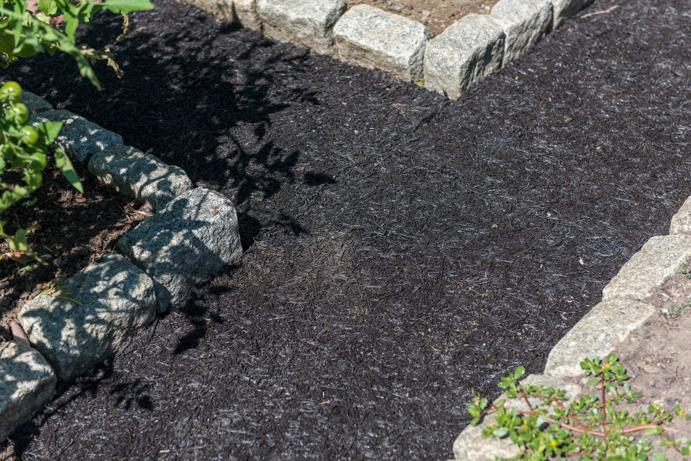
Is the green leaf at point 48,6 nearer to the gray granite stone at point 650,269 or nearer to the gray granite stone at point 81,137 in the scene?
the gray granite stone at point 81,137

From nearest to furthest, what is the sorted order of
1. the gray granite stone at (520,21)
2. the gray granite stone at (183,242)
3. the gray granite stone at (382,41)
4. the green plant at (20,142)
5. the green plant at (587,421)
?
1. the green plant at (20,142)
2. the green plant at (587,421)
3. the gray granite stone at (183,242)
4. the gray granite stone at (382,41)
5. the gray granite stone at (520,21)

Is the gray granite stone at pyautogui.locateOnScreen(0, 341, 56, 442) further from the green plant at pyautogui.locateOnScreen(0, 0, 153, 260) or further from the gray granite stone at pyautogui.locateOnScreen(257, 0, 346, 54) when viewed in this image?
the gray granite stone at pyautogui.locateOnScreen(257, 0, 346, 54)

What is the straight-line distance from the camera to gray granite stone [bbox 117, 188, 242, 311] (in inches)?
148

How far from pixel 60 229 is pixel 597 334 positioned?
258cm

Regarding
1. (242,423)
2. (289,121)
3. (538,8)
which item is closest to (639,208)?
(538,8)

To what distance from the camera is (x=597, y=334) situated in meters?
3.42

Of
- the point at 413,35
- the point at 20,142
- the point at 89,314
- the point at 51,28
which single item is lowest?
the point at 89,314

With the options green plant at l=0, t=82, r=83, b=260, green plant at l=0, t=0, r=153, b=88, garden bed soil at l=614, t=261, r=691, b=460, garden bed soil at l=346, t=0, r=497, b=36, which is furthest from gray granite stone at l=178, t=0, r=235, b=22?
garden bed soil at l=614, t=261, r=691, b=460

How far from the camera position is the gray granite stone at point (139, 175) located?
4.10 m

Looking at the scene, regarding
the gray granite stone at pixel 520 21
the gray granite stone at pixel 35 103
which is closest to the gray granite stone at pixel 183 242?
the gray granite stone at pixel 35 103

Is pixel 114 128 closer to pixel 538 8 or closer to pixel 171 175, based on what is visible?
pixel 171 175

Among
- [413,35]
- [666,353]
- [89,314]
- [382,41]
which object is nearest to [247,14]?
[382,41]

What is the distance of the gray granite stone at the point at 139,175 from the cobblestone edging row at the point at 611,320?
187 centimetres

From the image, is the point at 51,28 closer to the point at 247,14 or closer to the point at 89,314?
the point at 89,314
